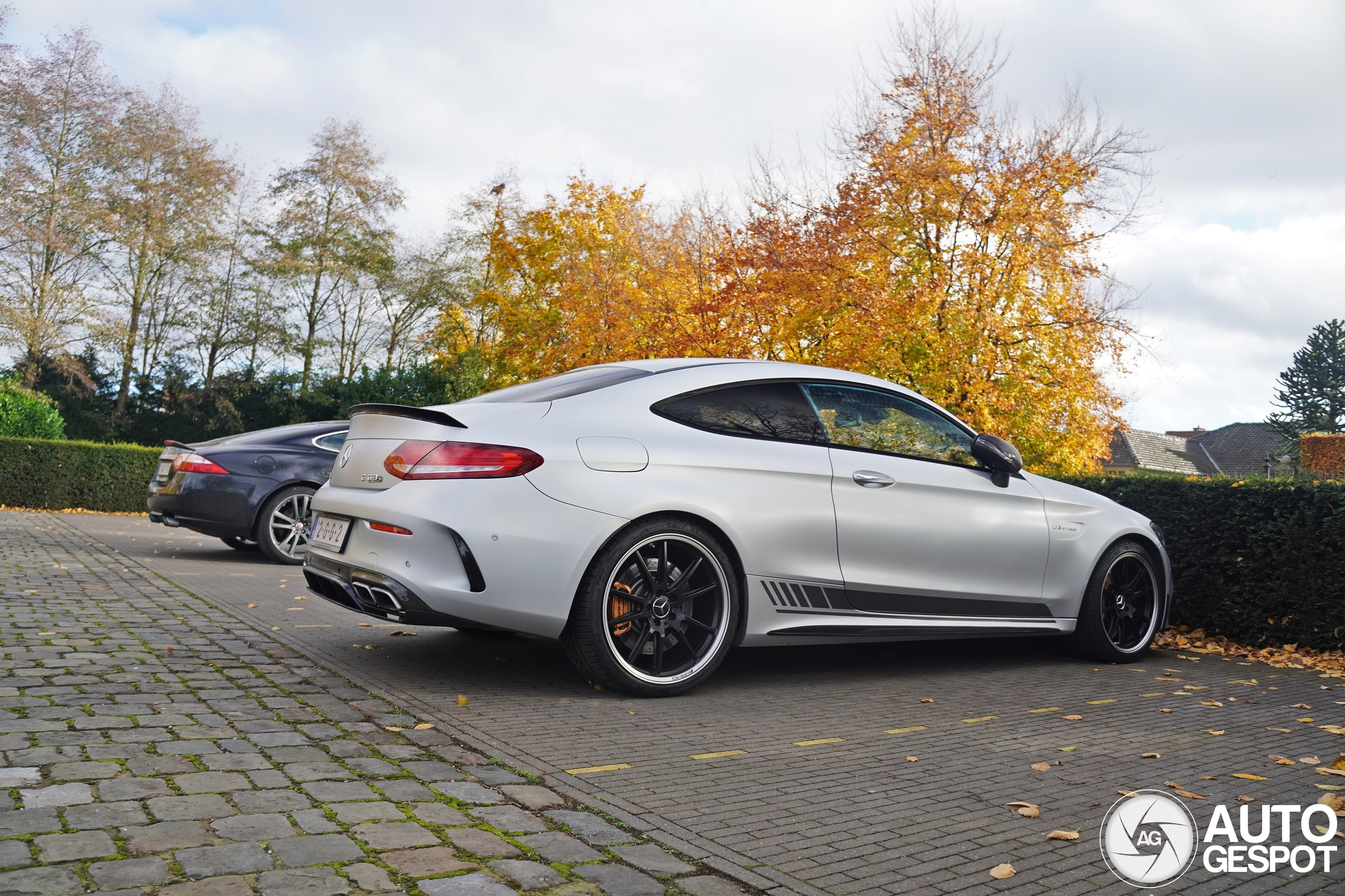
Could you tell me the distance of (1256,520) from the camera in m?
7.40

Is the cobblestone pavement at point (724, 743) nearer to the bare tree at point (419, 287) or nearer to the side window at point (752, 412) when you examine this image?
the side window at point (752, 412)

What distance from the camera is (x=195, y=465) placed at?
9.82 meters

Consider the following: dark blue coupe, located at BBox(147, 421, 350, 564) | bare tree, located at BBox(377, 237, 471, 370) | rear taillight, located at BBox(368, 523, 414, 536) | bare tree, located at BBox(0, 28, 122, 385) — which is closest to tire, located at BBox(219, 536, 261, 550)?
dark blue coupe, located at BBox(147, 421, 350, 564)

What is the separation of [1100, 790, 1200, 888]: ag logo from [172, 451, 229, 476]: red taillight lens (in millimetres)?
8562

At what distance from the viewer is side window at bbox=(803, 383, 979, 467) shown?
5.51 metres

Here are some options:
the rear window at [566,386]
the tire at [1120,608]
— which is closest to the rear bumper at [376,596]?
the rear window at [566,386]

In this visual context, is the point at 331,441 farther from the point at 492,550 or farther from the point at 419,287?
the point at 419,287

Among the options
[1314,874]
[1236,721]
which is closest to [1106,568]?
[1236,721]

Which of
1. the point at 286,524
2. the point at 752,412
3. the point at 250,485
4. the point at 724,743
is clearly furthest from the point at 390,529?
the point at 286,524

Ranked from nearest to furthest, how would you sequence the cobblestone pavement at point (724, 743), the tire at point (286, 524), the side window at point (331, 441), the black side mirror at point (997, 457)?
the cobblestone pavement at point (724, 743), the black side mirror at point (997, 457), the tire at point (286, 524), the side window at point (331, 441)

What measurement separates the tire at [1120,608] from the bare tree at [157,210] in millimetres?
29400

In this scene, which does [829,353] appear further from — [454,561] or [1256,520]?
[454,561]

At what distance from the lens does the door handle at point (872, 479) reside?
5367 millimetres

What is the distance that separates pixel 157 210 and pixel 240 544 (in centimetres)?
2489
